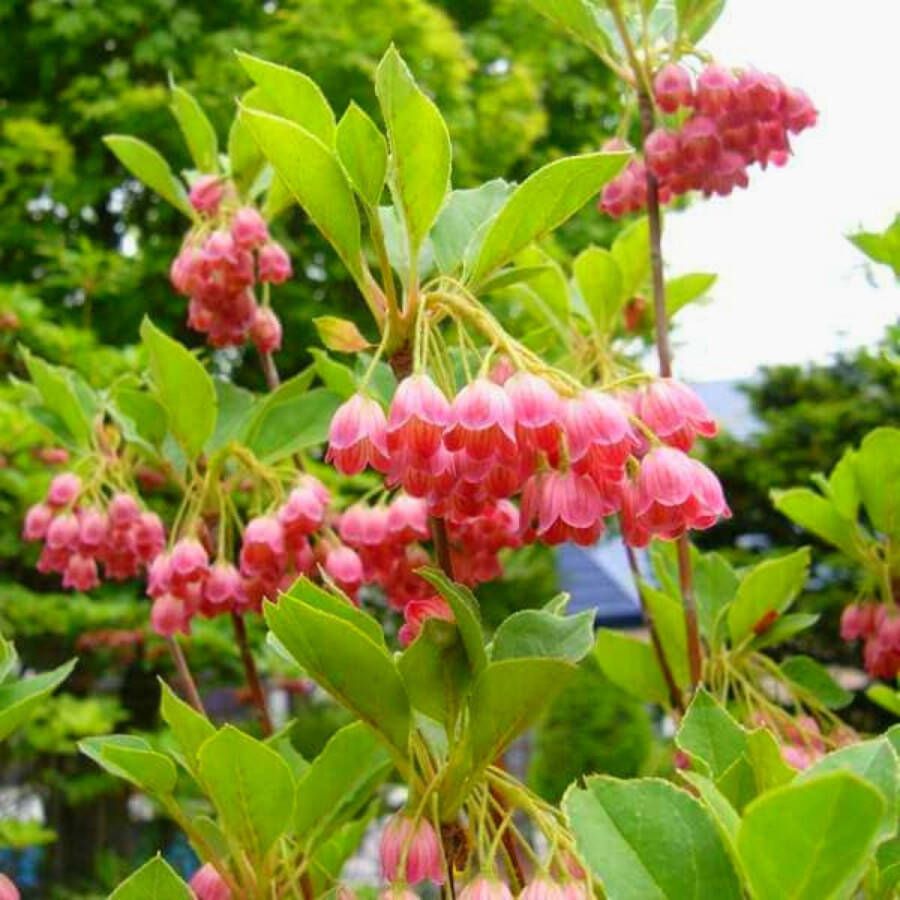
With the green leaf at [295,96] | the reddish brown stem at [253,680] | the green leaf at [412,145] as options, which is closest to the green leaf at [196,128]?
the reddish brown stem at [253,680]

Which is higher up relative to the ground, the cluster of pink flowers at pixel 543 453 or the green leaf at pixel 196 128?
the cluster of pink flowers at pixel 543 453

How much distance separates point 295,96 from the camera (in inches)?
39.9

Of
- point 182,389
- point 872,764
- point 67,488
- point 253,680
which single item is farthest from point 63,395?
point 872,764

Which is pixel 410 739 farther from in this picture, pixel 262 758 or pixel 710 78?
pixel 710 78

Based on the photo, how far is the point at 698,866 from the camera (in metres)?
0.73

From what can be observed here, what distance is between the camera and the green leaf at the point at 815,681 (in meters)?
1.69

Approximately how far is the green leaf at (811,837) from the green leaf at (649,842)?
0.09 meters

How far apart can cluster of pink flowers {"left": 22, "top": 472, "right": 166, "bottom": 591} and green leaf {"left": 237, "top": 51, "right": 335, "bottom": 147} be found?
857mm

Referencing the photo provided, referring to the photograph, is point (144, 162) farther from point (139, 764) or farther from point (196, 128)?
point (139, 764)

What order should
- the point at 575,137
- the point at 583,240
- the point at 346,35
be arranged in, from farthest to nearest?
the point at 575,137 < the point at 583,240 < the point at 346,35

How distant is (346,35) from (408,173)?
686cm

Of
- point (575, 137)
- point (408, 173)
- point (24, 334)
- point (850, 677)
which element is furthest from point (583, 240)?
point (408, 173)

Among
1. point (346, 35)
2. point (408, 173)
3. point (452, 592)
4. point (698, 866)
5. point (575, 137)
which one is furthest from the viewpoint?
point (575, 137)

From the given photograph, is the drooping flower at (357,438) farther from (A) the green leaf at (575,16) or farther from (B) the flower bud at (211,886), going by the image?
(A) the green leaf at (575,16)
